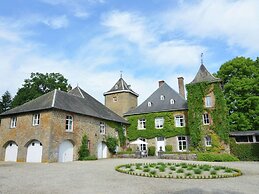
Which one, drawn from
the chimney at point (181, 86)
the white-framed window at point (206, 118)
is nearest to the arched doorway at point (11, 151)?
the white-framed window at point (206, 118)

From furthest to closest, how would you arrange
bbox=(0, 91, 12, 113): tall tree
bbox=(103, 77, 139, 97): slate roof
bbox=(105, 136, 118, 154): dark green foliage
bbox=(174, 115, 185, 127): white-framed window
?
bbox=(0, 91, 12, 113): tall tree < bbox=(103, 77, 139, 97): slate roof < bbox=(174, 115, 185, 127): white-framed window < bbox=(105, 136, 118, 154): dark green foliage

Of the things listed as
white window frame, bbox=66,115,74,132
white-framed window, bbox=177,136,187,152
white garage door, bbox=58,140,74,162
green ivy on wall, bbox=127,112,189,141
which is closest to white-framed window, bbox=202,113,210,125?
green ivy on wall, bbox=127,112,189,141

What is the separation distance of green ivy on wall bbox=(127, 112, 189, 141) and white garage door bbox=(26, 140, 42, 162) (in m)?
13.1

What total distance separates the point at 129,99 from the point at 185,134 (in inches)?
404

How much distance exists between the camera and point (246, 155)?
880 inches

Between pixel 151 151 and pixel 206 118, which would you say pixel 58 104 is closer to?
pixel 151 151

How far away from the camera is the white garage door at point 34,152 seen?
61.4 feet

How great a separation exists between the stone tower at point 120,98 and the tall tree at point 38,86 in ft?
45.4

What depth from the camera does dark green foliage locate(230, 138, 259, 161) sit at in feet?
72.1

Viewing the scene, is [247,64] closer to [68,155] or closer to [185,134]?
[185,134]

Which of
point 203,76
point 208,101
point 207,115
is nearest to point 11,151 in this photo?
point 207,115

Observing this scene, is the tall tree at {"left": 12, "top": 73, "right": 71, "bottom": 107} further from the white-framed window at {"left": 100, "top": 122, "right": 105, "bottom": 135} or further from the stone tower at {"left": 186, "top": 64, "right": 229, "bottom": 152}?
the stone tower at {"left": 186, "top": 64, "right": 229, "bottom": 152}

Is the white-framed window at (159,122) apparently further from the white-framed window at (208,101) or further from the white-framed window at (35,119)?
the white-framed window at (35,119)

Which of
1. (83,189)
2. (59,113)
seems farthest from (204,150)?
(83,189)
